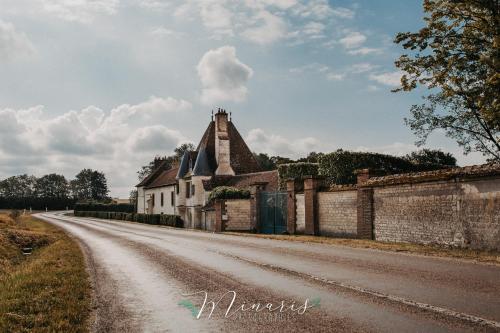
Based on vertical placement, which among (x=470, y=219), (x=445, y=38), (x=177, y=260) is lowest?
(x=177, y=260)

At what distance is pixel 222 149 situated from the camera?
49781mm

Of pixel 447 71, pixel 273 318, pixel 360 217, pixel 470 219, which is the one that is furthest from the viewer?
pixel 360 217

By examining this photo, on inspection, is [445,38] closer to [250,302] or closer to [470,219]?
[470,219]

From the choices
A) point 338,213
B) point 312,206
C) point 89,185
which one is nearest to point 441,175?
point 338,213

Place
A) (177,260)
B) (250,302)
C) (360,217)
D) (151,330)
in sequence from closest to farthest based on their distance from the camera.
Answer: (151,330), (250,302), (177,260), (360,217)

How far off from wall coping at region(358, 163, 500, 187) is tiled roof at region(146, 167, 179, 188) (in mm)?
43411

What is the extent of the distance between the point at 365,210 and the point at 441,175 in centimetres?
436

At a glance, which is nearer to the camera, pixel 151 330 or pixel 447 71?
pixel 151 330

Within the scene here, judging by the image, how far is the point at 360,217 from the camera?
19.6m

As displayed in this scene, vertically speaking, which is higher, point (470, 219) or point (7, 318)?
A: point (470, 219)

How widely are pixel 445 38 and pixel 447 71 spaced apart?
1.36 m

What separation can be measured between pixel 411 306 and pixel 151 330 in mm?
3528

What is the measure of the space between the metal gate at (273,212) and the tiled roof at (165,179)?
31.8 meters

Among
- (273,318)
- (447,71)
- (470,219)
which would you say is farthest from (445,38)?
(273,318)
